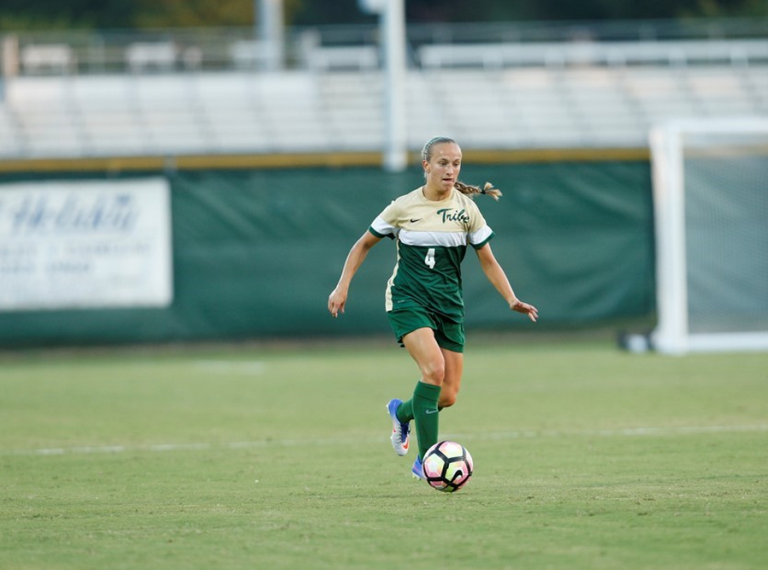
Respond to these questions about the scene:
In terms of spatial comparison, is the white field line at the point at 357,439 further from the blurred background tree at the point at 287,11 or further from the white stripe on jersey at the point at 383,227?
the blurred background tree at the point at 287,11

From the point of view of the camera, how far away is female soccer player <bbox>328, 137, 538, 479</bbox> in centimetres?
766

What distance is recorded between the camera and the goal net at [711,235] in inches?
682

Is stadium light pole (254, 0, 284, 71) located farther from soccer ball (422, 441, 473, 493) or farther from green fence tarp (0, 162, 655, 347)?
soccer ball (422, 441, 473, 493)

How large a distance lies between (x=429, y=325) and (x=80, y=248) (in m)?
11.7

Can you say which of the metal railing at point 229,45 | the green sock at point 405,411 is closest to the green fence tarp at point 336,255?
the green sock at point 405,411

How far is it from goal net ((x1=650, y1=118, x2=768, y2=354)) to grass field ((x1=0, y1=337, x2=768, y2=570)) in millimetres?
1371

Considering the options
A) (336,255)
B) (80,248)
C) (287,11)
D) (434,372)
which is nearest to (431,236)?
(434,372)

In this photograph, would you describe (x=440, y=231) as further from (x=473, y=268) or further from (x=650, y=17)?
(x=650, y=17)

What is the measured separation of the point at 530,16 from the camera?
149 ft

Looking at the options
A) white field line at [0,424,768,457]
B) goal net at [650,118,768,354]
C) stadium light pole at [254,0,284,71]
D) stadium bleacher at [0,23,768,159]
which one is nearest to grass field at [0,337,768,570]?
white field line at [0,424,768,457]

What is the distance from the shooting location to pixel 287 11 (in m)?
45.4

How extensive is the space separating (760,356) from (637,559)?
11.9 metres

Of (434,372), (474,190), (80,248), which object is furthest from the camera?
(80,248)

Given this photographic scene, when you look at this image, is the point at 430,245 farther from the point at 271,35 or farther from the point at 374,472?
the point at 271,35
